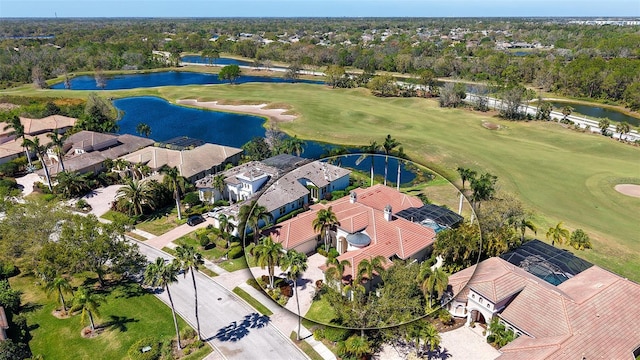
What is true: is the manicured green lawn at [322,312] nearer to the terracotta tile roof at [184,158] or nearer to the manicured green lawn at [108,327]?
A: the manicured green lawn at [108,327]

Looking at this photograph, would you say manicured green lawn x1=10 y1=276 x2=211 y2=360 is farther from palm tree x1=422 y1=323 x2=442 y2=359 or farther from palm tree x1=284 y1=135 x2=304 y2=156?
palm tree x1=284 y1=135 x2=304 y2=156

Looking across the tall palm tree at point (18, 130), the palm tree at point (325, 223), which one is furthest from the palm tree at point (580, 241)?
the tall palm tree at point (18, 130)

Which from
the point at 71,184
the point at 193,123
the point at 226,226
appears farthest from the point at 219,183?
the point at 193,123

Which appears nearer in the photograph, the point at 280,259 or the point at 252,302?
the point at 280,259

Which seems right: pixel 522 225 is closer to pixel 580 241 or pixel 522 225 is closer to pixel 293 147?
pixel 580 241

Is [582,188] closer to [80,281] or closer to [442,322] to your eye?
[442,322]

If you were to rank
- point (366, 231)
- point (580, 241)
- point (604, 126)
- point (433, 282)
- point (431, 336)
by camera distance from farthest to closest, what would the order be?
1. point (604, 126)
2. point (580, 241)
3. point (431, 336)
4. point (366, 231)
5. point (433, 282)

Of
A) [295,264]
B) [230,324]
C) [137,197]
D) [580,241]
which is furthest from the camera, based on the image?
[137,197]
